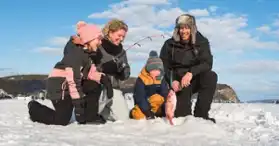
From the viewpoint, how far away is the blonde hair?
17.7 feet

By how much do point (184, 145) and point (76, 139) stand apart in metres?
1.02

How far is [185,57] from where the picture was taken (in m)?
5.98

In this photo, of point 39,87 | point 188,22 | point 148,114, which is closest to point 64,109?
point 148,114

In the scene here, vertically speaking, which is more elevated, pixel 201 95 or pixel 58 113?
pixel 201 95

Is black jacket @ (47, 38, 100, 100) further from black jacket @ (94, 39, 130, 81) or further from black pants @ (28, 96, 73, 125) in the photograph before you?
black jacket @ (94, 39, 130, 81)

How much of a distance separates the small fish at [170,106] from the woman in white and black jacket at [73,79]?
79 cm

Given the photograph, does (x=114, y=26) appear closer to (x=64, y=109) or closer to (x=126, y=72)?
(x=126, y=72)

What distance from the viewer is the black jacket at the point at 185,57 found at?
5848mm

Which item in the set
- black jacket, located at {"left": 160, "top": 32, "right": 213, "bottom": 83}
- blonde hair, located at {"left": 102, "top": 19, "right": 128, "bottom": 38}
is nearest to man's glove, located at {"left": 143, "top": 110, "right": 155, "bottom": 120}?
black jacket, located at {"left": 160, "top": 32, "right": 213, "bottom": 83}

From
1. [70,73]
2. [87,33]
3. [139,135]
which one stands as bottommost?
[139,135]

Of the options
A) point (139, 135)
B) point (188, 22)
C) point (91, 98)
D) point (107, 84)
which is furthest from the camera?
point (188, 22)

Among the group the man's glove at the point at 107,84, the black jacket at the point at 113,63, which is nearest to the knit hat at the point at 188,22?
the black jacket at the point at 113,63

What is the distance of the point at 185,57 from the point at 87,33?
5.50ft

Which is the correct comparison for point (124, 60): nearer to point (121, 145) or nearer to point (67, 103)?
point (67, 103)
